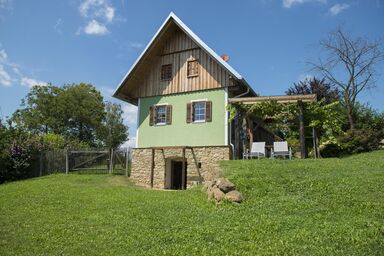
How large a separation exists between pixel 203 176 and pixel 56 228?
382 inches

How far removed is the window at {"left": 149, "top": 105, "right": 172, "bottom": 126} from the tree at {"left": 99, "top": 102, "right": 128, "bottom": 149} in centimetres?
3525

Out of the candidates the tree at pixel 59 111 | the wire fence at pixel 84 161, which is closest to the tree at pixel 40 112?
the tree at pixel 59 111

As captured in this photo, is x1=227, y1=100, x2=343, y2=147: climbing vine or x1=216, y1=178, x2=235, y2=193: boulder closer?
x1=216, y1=178, x2=235, y2=193: boulder

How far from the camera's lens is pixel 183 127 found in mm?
18156

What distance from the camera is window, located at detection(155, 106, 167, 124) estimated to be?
1902cm

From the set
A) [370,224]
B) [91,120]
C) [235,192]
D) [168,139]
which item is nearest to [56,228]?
[235,192]

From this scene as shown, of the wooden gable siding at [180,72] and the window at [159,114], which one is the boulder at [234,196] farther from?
the window at [159,114]

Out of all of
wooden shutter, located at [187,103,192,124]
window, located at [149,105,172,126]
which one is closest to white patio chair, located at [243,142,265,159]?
wooden shutter, located at [187,103,192,124]

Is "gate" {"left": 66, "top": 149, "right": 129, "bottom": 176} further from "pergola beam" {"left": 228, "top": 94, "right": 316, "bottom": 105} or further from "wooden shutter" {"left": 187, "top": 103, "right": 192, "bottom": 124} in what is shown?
"pergola beam" {"left": 228, "top": 94, "right": 316, "bottom": 105}

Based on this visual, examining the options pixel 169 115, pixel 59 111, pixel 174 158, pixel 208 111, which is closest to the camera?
pixel 208 111

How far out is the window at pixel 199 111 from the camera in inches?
702

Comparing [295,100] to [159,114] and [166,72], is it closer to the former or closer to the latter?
[166,72]

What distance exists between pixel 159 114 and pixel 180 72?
2.63m

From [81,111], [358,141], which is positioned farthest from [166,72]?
[81,111]
